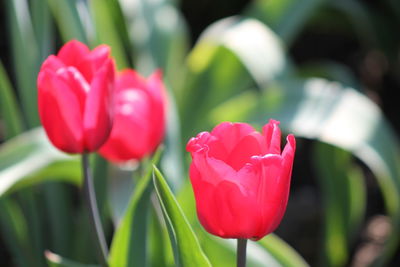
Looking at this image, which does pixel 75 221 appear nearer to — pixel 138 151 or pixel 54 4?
pixel 54 4

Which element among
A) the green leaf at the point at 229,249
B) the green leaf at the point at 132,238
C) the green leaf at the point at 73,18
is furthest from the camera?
the green leaf at the point at 73,18

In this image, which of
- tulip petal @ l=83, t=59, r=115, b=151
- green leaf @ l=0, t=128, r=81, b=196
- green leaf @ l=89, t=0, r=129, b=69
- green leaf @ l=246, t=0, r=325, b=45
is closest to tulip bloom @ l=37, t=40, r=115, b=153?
tulip petal @ l=83, t=59, r=115, b=151

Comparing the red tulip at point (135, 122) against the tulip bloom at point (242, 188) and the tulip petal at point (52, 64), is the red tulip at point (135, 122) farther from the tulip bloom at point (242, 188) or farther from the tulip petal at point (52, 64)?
the tulip bloom at point (242, 188)

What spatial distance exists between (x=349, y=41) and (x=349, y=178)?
3.37 feet

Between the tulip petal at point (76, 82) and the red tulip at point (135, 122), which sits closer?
the tulip petal at point (76, 82)

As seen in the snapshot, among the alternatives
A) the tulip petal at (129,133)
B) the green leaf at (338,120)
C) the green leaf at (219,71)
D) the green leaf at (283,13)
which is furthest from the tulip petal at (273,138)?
the green leaf at (283,13)

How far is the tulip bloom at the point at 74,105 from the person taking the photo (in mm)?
815

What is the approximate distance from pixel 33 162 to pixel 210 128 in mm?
366

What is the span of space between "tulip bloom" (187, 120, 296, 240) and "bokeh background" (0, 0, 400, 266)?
0.39 meters

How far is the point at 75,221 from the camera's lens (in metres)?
1.57

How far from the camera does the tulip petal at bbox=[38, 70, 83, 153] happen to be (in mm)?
820

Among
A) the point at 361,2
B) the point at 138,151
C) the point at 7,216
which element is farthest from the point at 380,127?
the point at 361,2

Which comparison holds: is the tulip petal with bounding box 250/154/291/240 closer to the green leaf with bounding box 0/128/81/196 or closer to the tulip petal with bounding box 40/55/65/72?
the tulip petal with bounding box 40/55/65/72

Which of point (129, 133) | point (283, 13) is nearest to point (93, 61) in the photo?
point (129, 133)
